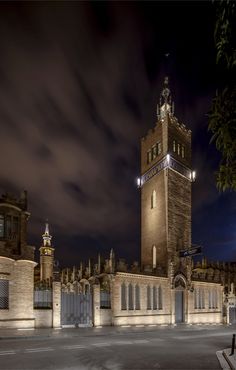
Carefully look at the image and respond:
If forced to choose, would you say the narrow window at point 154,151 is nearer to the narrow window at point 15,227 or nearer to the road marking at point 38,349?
the narrow window at point 15,227

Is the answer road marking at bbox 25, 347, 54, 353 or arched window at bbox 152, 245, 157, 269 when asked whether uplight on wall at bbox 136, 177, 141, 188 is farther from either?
road marking at bbox 25, 347, 54, 353

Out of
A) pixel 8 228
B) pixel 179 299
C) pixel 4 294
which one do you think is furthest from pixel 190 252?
pixel 4 294

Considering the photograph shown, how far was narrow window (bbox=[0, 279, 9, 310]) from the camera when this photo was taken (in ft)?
88.0

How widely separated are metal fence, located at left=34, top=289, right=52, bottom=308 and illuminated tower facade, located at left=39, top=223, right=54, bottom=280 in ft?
134

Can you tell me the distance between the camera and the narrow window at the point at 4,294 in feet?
88.0

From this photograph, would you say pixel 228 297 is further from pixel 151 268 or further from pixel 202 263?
pixel 202 263

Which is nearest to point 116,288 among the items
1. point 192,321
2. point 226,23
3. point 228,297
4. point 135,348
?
point 192,321

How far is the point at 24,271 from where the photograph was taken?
28359 millimetres

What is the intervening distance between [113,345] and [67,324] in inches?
453

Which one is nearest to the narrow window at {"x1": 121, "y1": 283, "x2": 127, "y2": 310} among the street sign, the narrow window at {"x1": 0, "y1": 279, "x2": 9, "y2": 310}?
the street sign

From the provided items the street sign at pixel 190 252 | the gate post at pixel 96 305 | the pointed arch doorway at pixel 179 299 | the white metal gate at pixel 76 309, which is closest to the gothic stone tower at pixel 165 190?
the street sign at pixel 190 252

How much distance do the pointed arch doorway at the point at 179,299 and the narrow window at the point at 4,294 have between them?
20.6 meters

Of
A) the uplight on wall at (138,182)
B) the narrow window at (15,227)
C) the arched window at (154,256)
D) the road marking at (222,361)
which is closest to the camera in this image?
the road marking at (222,361)

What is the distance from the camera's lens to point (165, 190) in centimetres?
4366
